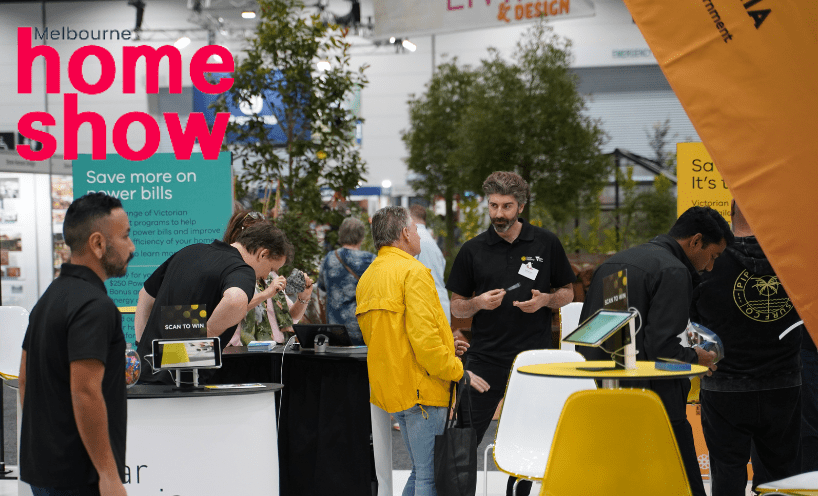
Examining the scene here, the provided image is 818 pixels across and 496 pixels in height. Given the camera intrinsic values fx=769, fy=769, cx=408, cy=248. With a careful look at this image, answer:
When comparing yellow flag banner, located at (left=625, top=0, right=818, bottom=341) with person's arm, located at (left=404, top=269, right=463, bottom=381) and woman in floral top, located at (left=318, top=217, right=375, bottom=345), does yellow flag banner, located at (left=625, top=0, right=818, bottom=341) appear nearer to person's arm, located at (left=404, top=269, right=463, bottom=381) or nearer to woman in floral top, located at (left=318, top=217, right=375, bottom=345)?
person's arm, located at (left=404, top=269, right=463, bottom=381)

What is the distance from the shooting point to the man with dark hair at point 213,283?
279 centimetres

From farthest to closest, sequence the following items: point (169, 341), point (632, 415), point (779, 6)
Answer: point (169, 341) → point (632, 415) → point (779, 6)

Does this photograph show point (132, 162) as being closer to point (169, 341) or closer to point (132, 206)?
point (132, 206)

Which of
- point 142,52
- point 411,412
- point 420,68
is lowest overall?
point 411,412

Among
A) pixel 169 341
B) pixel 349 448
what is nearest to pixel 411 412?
pixel 349 448

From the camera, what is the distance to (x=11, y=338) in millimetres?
4410

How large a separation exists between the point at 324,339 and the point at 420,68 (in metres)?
12.9

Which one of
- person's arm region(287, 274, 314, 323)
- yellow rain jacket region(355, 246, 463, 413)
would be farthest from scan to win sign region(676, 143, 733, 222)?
yellow rain jacket region(355, 246, 463, 413)

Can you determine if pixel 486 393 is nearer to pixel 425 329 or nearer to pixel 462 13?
pixel 425 329

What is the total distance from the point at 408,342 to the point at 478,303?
523mm

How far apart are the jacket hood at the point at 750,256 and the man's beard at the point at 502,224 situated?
90 centimetres

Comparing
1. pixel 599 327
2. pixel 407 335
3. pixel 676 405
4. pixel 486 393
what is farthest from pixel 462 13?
pixel 599 327

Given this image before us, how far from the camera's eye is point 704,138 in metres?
1.46

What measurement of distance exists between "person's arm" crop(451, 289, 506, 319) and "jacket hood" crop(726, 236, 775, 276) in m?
0.93
